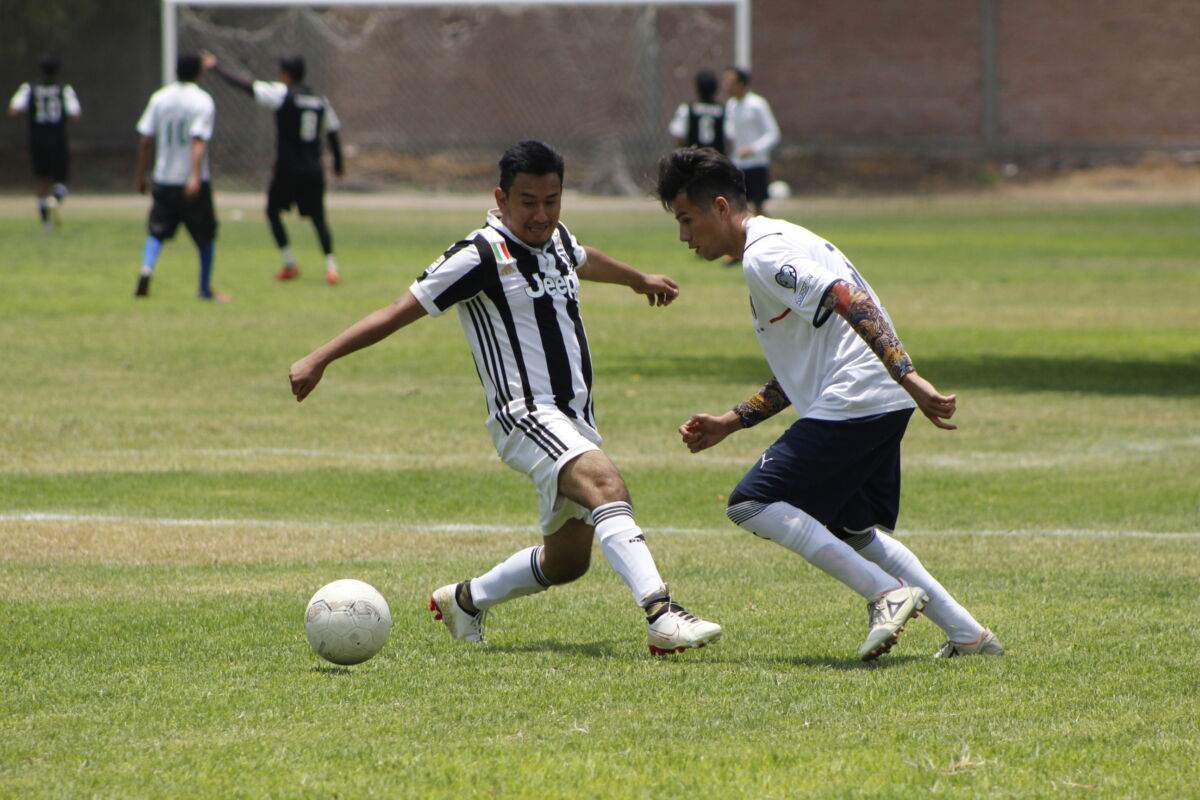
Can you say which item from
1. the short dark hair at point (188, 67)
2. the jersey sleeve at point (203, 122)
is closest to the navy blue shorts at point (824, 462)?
the jersey sleeve at point (203, 122)

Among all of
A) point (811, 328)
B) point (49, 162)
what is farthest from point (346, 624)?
point (49, 162)

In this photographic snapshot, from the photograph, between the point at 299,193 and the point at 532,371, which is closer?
the point at 532,371

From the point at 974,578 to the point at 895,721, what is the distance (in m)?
2.28

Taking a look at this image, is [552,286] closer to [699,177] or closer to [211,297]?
[699,177]

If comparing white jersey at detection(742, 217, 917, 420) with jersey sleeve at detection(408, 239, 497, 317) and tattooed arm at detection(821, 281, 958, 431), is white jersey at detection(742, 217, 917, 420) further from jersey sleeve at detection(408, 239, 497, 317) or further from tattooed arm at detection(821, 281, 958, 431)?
jersey sleeve at detection(408, 239, 497, 317)

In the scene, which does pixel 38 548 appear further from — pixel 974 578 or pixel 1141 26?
pixel 1141 26

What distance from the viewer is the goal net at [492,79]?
3788cm

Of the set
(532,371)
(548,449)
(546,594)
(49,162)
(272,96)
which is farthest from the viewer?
(49,162)

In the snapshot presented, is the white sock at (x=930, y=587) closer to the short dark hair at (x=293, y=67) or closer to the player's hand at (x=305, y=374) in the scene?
the player's hand at (x=305, y=374)

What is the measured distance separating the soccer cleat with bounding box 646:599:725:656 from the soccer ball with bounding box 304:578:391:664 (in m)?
0.84

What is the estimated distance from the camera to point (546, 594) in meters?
6.62

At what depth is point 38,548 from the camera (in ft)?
23.6

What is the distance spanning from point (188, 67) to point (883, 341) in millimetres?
13536

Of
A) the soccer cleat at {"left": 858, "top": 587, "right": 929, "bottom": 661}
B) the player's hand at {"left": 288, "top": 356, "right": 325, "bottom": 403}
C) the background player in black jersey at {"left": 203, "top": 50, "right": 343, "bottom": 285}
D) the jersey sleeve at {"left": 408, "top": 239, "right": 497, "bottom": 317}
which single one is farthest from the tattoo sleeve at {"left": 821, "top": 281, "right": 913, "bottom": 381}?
the background player in black jersey at {"left": 203, "top": 50, "right": 343, "bottom": 285}
